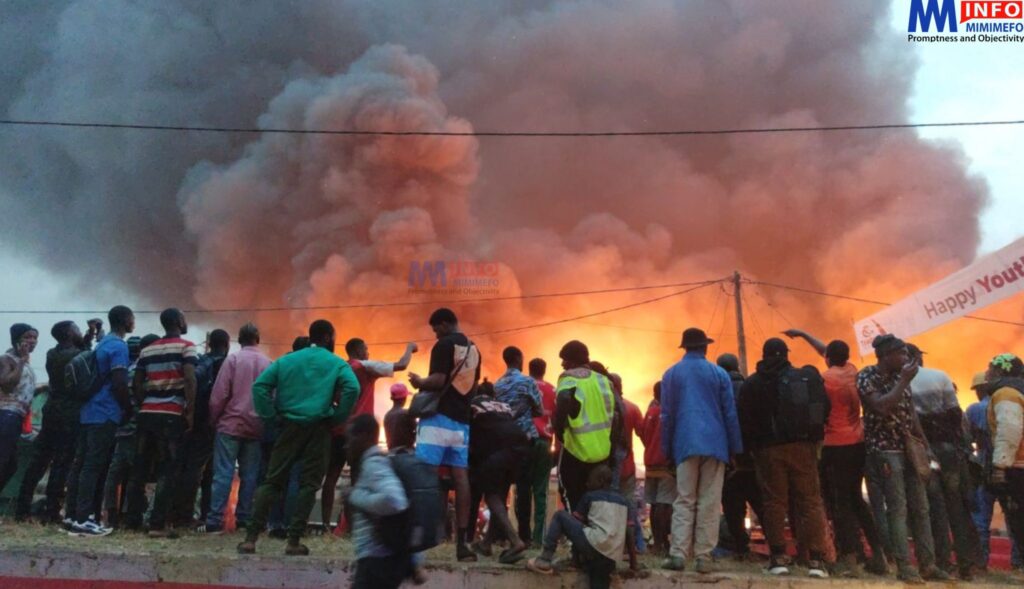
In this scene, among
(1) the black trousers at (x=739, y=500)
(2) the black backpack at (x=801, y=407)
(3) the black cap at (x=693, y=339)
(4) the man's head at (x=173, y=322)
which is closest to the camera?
(2) the black backpack at (x=801, y=407)

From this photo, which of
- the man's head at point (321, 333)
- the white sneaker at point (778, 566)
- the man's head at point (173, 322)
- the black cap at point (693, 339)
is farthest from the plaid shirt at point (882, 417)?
the man's head at point (173, 322)

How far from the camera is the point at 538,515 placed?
6.91m

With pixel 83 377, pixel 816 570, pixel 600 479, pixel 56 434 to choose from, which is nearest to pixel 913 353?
pixel 816 570

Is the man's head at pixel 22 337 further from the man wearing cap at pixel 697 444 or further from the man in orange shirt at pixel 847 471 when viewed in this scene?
the man in orange shirt at pixel 847 471

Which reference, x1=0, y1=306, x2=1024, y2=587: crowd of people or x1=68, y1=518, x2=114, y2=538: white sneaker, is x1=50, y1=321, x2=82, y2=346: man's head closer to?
x1=0, y1=306, x2=1024, y2=587: crowd of people

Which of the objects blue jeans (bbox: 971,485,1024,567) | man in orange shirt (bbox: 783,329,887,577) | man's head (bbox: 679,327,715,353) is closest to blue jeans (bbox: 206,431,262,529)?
man's head (bbox: 679,327,715,353)

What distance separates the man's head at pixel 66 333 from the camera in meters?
6.77

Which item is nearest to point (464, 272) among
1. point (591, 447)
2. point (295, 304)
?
point (295, 304)

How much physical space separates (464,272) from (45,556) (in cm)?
1749

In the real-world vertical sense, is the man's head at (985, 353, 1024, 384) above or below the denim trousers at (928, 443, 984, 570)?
above

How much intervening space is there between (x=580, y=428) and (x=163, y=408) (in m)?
3.12

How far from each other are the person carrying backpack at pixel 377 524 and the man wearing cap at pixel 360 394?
9.18 feet

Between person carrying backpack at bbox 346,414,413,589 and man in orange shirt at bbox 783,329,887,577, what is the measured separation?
11.8ft

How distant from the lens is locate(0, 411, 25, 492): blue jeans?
6629 millimetres
